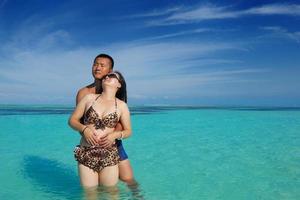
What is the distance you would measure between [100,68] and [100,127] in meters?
0.79

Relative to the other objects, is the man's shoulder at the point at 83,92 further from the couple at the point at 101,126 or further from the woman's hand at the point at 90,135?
the woman's hand at the point at 90,135

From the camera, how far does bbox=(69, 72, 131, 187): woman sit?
4.25 m

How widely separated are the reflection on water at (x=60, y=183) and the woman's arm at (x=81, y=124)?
78 centimetres

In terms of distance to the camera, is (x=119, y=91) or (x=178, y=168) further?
(x=178, y=168)

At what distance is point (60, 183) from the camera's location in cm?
706

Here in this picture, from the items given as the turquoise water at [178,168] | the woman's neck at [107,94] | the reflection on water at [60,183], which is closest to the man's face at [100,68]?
the woman's neck at [107,94]

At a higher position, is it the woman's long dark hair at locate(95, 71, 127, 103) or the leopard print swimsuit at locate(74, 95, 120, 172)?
the woman's long dark hair at locate(95, 71, 127, 103)

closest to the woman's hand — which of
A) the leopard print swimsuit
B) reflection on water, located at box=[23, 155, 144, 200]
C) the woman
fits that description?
the woman

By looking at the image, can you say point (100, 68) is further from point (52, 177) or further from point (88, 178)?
point (52, 177)

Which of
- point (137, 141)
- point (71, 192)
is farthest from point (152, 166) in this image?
point (137, 141)

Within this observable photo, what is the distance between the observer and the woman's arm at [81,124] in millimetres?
4176

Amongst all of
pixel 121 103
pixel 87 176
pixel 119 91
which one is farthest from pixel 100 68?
pixel 87 176

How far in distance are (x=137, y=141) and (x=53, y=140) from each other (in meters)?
3.25

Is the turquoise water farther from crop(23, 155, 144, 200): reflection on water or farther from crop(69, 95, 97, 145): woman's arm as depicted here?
crop(69, 95, 97, 145): woman's arm
